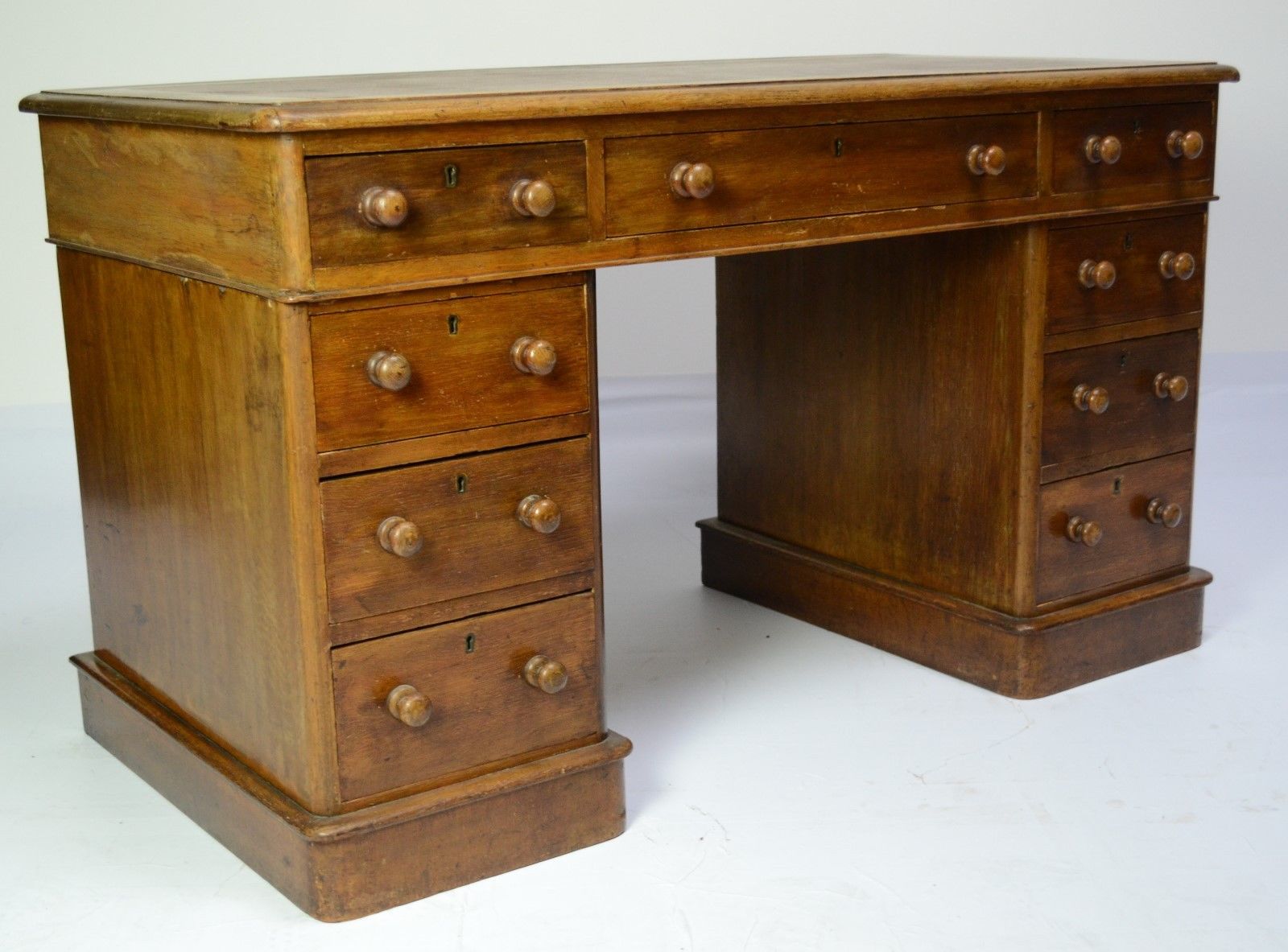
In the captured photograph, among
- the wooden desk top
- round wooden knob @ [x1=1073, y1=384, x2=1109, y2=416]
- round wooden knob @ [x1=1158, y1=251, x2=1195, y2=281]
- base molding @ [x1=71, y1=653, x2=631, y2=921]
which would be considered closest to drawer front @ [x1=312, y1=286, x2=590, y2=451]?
the wooden desk top

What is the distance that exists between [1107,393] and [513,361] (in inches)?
43.7

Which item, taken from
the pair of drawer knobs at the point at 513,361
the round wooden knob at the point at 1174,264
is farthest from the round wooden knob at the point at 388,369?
the round wooden knob at the point at 1174,264

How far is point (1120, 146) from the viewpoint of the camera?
2678 mm

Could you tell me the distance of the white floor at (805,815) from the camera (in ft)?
6.90

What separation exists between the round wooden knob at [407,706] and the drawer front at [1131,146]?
1.23m

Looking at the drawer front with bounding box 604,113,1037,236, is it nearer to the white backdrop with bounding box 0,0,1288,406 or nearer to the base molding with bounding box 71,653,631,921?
the base molding with bounding box 71,653,631,921

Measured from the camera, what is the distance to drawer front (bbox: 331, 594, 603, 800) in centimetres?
211

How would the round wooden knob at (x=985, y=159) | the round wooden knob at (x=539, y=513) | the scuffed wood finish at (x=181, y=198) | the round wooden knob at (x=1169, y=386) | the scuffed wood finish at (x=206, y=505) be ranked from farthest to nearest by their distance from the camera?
the round wooden knob at (x=1169, y=386) → the round wooden knob at (x=985, y=159) → the round wooden knob at (x=539, y=513) → the scuffed wood finish at (x=206, y=505) → the scuffed wood finish at (x=181, y=198)

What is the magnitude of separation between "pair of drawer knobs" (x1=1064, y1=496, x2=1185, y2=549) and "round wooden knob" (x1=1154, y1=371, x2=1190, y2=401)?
175 mm

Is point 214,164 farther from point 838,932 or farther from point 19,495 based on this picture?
point 19,495

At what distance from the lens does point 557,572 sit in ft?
7.30

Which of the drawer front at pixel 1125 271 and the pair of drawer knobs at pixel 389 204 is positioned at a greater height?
the pair of drawer knobs at pixel 389 204

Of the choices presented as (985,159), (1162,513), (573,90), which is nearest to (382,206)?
(573,90)

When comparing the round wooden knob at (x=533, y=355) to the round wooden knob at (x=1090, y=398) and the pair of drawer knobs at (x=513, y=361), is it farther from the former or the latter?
the round wooden knob at (x=1090, y=398)
